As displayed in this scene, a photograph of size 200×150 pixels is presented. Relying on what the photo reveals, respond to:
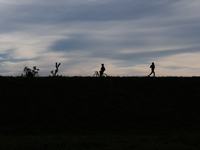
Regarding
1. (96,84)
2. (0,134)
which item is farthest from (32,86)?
(0,134)

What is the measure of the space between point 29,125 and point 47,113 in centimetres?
222

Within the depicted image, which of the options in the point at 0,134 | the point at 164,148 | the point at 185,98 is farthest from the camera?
the point at 185,98

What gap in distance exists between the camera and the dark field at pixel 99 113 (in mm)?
12773

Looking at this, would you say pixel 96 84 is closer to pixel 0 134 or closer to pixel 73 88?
pixel 73 88

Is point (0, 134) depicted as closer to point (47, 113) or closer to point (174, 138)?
point (47, 113)

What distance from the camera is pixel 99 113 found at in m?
19.9

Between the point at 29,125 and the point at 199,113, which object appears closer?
the point at 29,125

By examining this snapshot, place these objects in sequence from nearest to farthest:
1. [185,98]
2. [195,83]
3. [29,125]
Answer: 1. [29,125]
2. [185,98]
3. [195,83]

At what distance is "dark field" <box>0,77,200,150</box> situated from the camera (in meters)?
12.8

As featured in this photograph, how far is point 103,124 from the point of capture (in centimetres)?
1809

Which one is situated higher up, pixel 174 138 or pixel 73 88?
pixel 73 88

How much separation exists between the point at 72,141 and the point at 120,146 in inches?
106

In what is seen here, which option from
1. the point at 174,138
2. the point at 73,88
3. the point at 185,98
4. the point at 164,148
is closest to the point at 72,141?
the point at 164,148

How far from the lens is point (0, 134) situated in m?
15.7
